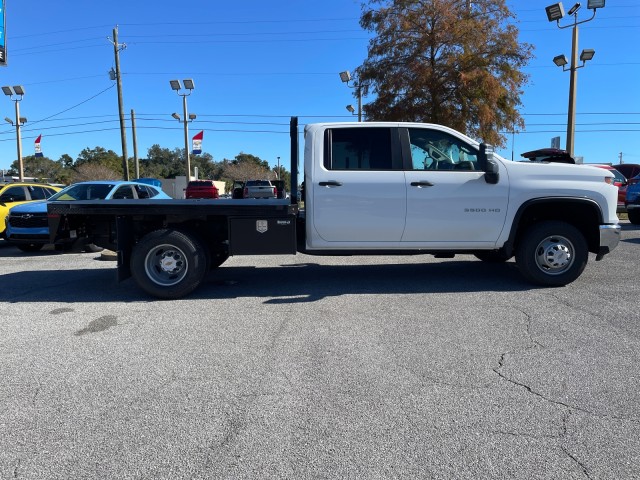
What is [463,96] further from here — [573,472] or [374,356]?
[573,472]

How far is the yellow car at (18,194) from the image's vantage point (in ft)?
39.6

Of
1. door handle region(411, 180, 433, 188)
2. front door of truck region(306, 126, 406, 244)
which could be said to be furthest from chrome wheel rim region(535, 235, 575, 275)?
front door of truck region(306, 126, 406, 244)

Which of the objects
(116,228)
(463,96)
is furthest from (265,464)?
(463,96)

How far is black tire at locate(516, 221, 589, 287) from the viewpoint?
6320 millimetres

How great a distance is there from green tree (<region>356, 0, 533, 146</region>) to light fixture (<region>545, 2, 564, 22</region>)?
1.62m

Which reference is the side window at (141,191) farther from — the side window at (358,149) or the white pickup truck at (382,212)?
the side window at (358,149)

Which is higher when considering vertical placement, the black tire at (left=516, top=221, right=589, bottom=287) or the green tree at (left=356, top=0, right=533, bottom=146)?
the green tree at (left=356, top=0, right=533, bottom=146)

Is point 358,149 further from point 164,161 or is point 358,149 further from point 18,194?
point 164,161

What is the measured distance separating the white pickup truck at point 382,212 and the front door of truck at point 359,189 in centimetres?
1

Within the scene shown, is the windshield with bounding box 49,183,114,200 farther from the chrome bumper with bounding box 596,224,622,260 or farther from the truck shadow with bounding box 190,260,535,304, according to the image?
the chrome bumper with bounding box 596,224,622,260

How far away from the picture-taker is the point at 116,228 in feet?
20.4

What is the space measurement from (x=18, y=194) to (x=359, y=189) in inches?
435

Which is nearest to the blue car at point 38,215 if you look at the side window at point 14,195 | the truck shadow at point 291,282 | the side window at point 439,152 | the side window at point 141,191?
the side window at point 141,191

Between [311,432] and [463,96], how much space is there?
54.2 ft
